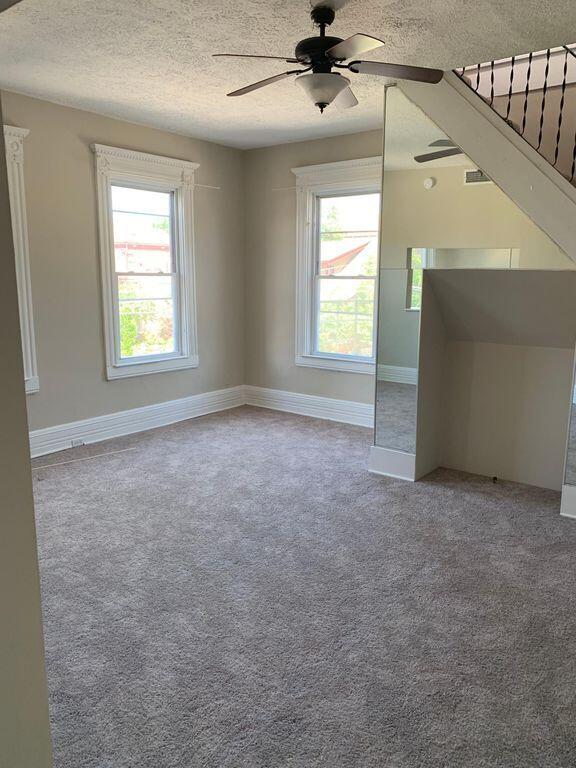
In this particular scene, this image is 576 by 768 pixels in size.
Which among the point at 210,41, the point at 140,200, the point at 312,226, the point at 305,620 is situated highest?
the point at 210,41

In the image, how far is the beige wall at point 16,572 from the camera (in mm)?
1194

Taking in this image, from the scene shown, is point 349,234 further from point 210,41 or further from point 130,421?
point 130,421

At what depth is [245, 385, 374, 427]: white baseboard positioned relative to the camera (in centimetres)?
551

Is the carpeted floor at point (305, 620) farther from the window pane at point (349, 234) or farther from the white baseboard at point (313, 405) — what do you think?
the window pane at point (349, 234)

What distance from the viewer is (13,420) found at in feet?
3.98

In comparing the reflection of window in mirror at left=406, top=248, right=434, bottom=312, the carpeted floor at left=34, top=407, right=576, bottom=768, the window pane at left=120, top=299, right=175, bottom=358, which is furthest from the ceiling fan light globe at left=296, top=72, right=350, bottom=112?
the window pane at left=120, top=299, right=175, bottom=358

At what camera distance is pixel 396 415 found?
408 centimetres

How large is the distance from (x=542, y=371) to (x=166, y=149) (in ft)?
12.4

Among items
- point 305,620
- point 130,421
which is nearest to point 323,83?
point 305,620

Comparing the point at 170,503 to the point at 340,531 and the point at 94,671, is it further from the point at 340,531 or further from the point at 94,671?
the point at 94,671

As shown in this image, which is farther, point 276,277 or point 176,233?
point 276,277

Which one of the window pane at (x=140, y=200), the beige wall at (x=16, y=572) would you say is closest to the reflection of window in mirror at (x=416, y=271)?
the window pane at (x=140, y=200)

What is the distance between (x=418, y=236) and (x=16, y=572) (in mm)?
3270

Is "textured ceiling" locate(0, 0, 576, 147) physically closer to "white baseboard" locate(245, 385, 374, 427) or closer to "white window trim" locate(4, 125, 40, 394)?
"white window trim" locate(4, 125, 40, 394)
